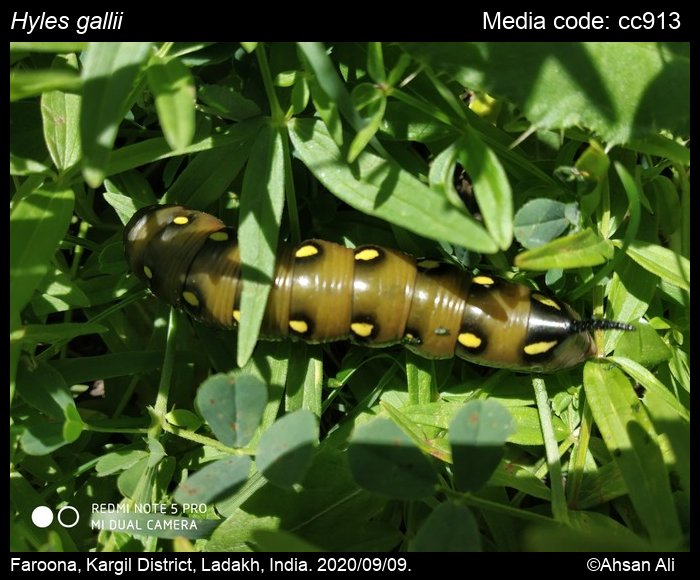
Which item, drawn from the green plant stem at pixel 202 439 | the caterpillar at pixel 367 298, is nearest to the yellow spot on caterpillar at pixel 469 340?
the caterpillar at pixel 367 298

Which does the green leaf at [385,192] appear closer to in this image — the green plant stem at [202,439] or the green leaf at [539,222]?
the green leaf at [539,222]

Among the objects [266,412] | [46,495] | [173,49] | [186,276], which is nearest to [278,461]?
[266,412]

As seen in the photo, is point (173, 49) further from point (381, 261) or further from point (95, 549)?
point (95, 549)

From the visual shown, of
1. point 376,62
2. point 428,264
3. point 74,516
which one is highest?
point 376,62

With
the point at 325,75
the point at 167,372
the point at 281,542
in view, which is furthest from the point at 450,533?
the point at 325,75

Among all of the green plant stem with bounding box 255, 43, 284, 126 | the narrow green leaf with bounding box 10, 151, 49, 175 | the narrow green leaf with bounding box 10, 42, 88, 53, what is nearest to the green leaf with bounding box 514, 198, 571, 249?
the green plant stem with bounding box 255, 43, 284, 126

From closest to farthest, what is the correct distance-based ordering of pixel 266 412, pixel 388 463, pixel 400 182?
pixel 388 463 → pixel 400 182 → pixel 266 412

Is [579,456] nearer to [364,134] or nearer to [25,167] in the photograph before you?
[364,134]
